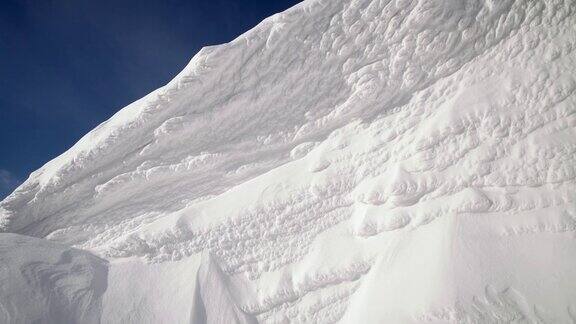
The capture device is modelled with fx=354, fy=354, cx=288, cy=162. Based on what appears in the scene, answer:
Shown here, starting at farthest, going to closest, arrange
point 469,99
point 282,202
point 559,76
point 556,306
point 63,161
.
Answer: point 63,161 → point 282,202 → point 469,99 → point 559,76 → point 556,306

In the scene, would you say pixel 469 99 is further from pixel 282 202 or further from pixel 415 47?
pixel 282 202

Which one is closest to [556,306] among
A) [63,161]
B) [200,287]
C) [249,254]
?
[249,254]

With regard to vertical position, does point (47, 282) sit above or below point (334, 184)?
below

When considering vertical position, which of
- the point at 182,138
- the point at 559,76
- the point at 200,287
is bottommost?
the point at 200,287

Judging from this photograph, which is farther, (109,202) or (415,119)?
(109,202)

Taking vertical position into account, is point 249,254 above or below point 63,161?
below

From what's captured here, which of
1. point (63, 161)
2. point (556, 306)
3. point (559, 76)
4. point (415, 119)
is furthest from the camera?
point (63, 161)

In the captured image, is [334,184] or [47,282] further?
[334,184]
